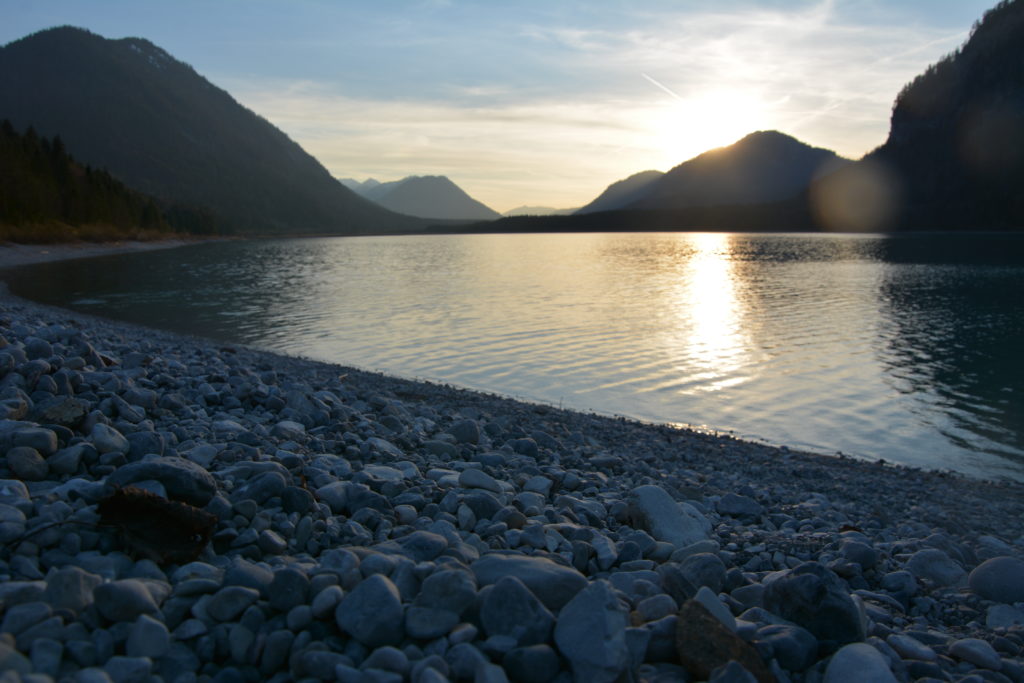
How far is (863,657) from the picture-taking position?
3.52 meters

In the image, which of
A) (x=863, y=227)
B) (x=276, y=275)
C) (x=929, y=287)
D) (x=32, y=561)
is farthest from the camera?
(x=863, y=227)

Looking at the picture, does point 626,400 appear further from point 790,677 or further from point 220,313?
point 220,313

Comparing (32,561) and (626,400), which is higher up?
(32,561)

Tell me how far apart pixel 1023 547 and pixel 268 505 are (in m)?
7.36

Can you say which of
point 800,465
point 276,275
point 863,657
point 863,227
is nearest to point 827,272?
point 276,275

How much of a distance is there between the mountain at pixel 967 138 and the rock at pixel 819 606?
525ft

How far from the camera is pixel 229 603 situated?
3.24 m

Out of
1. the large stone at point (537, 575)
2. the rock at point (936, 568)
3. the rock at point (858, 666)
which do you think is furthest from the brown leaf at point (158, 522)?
the rock at point (936, 568)

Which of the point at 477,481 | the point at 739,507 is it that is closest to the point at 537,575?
the point at 477,481

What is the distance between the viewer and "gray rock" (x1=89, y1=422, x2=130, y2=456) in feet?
16.9

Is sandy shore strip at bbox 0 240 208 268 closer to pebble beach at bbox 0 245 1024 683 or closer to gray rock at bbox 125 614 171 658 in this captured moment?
pebble beach at bbox 0 245 1024 683

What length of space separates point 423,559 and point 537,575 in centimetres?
78

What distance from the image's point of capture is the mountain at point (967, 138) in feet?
442

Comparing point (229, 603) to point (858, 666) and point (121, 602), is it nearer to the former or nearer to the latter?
point (121, 602)
